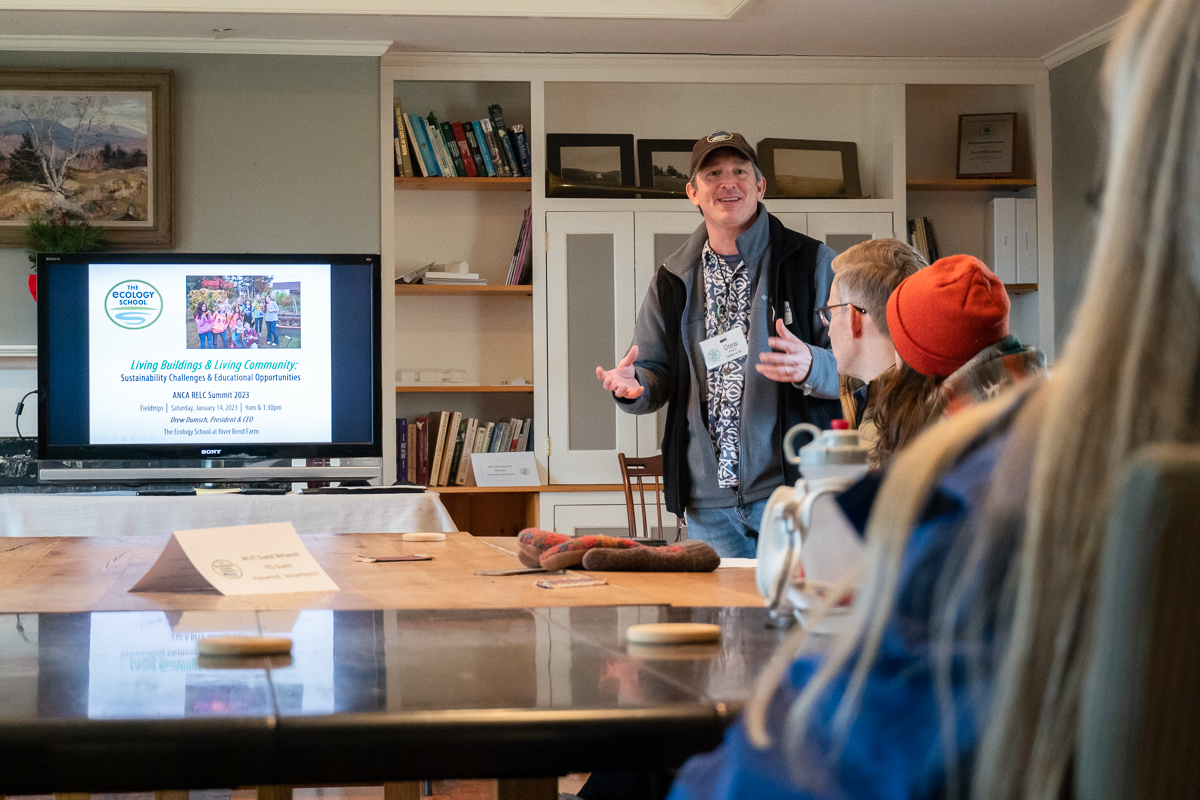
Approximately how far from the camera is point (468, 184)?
468cm

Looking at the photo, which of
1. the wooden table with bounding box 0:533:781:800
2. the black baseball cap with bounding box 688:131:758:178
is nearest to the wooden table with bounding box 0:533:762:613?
the wooden table with bounding box 0:533:781:800

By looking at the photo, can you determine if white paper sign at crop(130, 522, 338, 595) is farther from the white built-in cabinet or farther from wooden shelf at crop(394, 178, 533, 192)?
wooden shelf at crop(394, 178, 533, 192)

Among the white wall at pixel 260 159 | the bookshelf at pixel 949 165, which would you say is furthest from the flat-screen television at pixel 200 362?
the bookshelf at pixel 949 165

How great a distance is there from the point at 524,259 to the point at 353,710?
13.3 feet

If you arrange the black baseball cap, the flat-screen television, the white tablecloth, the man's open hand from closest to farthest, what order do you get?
1. the man's open hand
2. the black baseball cap
3. the white tablecloth
4. the flat-screen television

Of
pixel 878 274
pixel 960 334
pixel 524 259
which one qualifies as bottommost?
pixel 960 334

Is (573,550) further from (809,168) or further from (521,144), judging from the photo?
(809,168)

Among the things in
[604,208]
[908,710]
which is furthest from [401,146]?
[908,710]

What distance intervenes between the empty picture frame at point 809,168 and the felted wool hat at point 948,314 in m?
3.25

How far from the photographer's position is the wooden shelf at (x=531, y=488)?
4.47m

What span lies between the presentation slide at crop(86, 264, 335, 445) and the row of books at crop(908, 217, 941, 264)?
265 centimetres

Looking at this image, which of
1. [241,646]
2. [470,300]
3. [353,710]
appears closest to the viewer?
[353,710]

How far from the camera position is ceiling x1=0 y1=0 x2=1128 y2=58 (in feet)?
13.1

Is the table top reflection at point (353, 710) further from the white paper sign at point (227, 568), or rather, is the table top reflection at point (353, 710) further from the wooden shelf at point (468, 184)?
the wooden shelf at point (468, 184)
